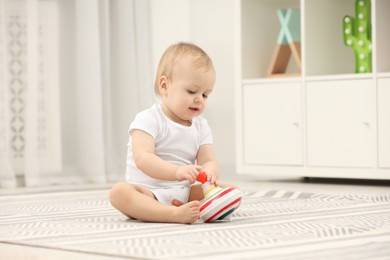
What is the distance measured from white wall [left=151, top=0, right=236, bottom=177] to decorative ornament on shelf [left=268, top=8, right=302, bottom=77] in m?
0.43

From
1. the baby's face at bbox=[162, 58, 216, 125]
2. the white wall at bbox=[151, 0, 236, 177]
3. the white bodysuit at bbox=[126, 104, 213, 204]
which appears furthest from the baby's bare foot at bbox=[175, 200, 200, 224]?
the white wall at bbox=[151, 0, 236, 177]

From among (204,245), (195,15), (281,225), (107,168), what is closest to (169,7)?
(195,15)

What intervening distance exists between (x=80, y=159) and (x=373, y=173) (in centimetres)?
118

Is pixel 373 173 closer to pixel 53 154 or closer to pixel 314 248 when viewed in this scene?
pixel 53 154

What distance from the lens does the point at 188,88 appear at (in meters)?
1.75

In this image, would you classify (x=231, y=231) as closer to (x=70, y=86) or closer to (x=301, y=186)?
(x=301, y=186)

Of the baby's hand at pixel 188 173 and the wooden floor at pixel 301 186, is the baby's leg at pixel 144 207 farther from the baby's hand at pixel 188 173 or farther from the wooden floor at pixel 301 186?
the wooden floor at pixel 301 186

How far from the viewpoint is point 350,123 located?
110 inches

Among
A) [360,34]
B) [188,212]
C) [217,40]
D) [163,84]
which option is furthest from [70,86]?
[188,212]

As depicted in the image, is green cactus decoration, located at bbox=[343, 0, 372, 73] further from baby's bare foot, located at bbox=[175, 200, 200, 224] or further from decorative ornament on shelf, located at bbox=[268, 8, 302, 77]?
baby's bare foot, located at bbox=[175, 200, 200, 224]

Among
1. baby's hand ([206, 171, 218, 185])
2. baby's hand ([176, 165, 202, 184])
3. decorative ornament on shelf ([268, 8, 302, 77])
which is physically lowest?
baby's hand ([206, 171, 218, 185])

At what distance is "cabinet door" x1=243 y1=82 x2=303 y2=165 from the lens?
116 inches

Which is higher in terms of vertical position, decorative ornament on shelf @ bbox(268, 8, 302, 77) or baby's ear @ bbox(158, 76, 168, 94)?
decorative ornament on shelf @ bbox(268, 8, 302, 77)

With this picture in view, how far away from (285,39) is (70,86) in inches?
35.9
